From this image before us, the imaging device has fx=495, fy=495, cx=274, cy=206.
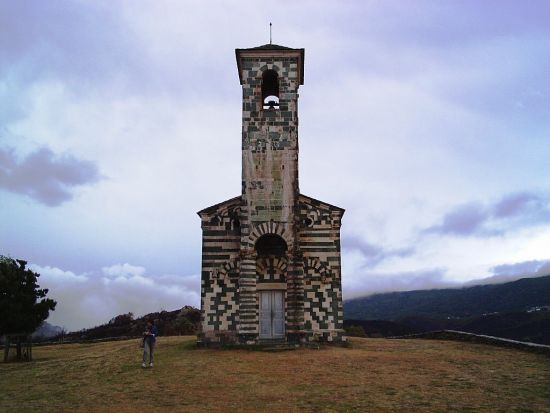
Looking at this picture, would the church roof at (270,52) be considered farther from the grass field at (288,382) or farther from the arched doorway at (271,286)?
the grass field at (288,382)

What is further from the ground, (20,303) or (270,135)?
(270,135)

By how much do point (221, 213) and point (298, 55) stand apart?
9361 mm

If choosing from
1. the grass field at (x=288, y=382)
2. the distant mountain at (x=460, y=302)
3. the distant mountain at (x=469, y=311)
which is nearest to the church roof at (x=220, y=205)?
the grass field at (x=288, y=382)

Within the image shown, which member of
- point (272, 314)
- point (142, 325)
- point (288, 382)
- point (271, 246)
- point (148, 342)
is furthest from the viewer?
point (142, 325)

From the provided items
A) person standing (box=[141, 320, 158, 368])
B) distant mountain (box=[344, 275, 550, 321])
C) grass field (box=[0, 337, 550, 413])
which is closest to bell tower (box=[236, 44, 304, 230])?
grass field (box=[0, 337, 550, 413])

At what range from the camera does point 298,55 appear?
2638 centimetres

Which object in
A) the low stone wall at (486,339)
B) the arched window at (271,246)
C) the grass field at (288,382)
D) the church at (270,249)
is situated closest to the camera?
the grass field at (288,382)

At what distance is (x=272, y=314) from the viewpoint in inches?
956

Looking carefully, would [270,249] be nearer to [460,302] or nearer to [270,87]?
[270,87]

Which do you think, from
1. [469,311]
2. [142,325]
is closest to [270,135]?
[142,325]

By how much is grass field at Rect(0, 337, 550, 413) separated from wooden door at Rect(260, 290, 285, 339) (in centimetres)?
269

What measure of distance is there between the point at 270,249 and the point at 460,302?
309 feet

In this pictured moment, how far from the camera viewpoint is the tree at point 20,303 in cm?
2500

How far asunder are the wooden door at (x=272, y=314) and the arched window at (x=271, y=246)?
6.17 ft
